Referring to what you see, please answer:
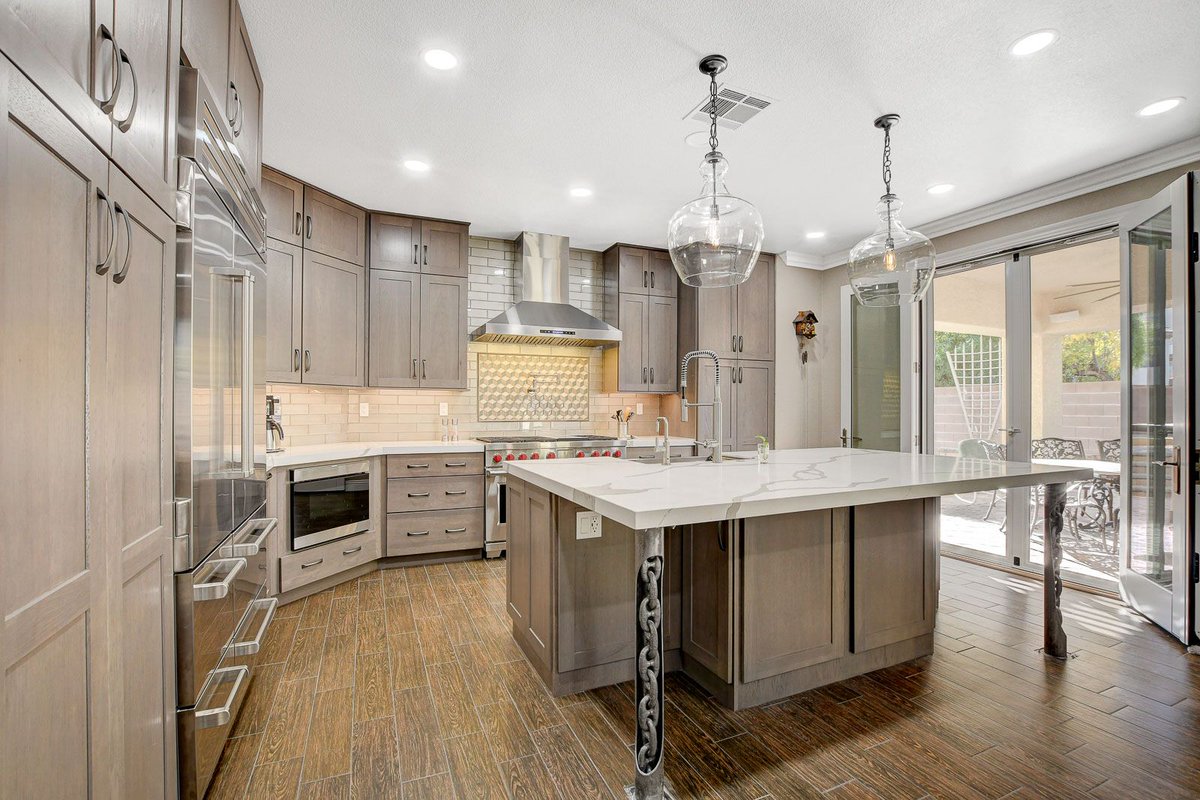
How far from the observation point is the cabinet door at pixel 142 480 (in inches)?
46.2

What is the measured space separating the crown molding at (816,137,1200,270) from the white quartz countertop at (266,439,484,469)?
3034 millimetres

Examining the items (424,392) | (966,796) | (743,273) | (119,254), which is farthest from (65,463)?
(424,392)

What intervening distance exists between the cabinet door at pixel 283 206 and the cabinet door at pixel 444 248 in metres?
0.96

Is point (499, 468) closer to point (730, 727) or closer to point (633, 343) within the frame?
point (633, 343)

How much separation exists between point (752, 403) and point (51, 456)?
5.18m

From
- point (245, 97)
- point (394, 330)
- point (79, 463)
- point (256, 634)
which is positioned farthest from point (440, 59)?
point (256, 634)

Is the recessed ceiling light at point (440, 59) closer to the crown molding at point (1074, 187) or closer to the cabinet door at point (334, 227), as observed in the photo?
the cabinet door at point (334, 227)

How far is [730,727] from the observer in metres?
2.11

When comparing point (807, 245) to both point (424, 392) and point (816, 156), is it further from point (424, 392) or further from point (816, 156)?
point (424, 392)

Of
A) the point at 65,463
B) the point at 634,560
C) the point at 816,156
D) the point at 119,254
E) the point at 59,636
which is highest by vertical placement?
the point at 816,156

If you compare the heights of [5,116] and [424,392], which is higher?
[5,116]

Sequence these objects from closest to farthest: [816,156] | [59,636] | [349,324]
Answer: [59,636], [816,156], [349,324]

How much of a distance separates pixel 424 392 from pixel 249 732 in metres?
3.05

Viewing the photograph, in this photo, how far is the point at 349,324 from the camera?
4.23m
